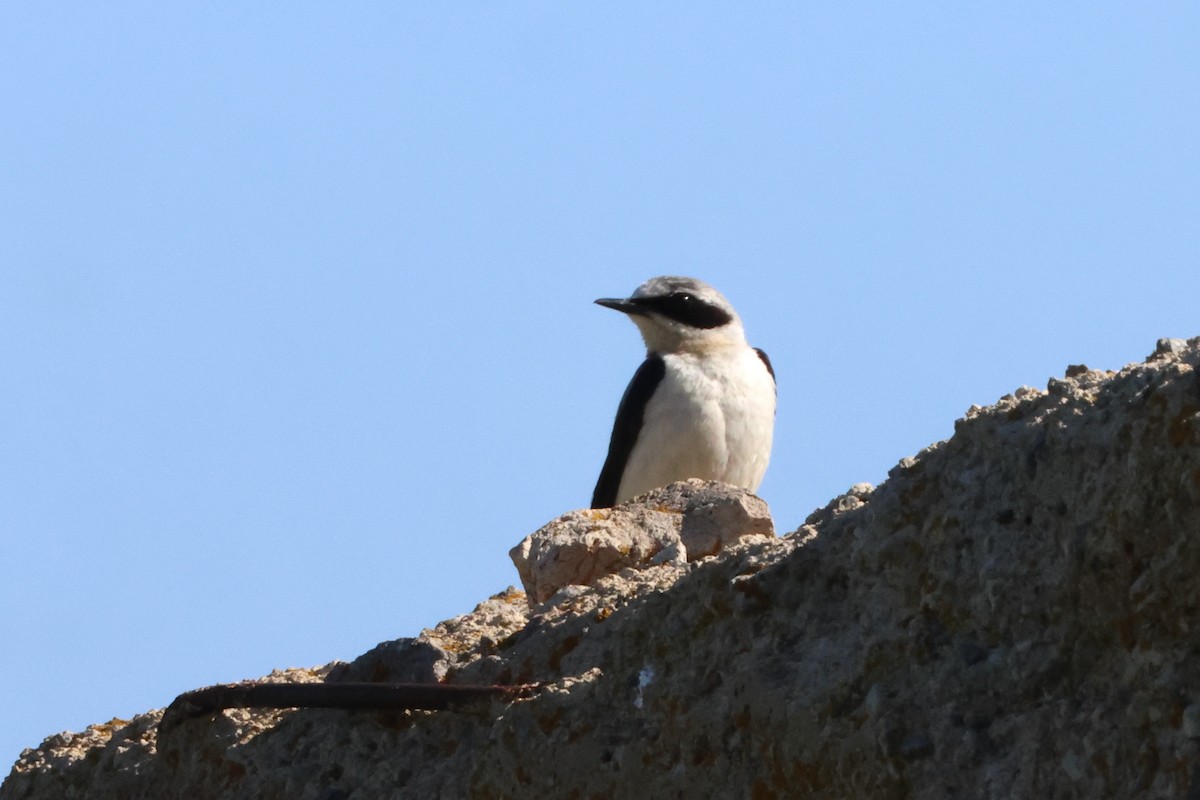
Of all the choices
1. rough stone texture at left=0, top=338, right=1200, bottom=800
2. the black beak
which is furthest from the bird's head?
rough stone texture at left=0, top=338, right=1200, bottom=800

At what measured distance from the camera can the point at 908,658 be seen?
303 centimetres

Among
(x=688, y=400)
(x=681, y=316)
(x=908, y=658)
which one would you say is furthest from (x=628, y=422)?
(x=908, y=658)

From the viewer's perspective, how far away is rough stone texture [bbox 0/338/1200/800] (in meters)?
2.71

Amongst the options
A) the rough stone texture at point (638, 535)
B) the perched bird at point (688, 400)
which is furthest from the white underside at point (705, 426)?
the rough stone texture at point (638, 535)

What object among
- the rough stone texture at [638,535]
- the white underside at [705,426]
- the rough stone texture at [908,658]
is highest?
the white underside at [705,426]

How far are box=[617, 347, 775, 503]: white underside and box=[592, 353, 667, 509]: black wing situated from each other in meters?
0.05

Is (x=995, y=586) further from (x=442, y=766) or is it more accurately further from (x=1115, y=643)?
(x=442, y=766)

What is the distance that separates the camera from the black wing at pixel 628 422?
1114 cm

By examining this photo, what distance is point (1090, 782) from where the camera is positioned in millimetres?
2648

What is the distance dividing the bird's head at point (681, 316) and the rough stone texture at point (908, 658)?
745 cm

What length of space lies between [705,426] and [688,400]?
193mm

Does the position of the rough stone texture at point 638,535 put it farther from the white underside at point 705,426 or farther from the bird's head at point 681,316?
the bird's head at point 681,316

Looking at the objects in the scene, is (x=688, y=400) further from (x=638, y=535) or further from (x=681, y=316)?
(x=638, y=535)

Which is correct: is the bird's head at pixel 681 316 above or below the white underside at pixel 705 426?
above
